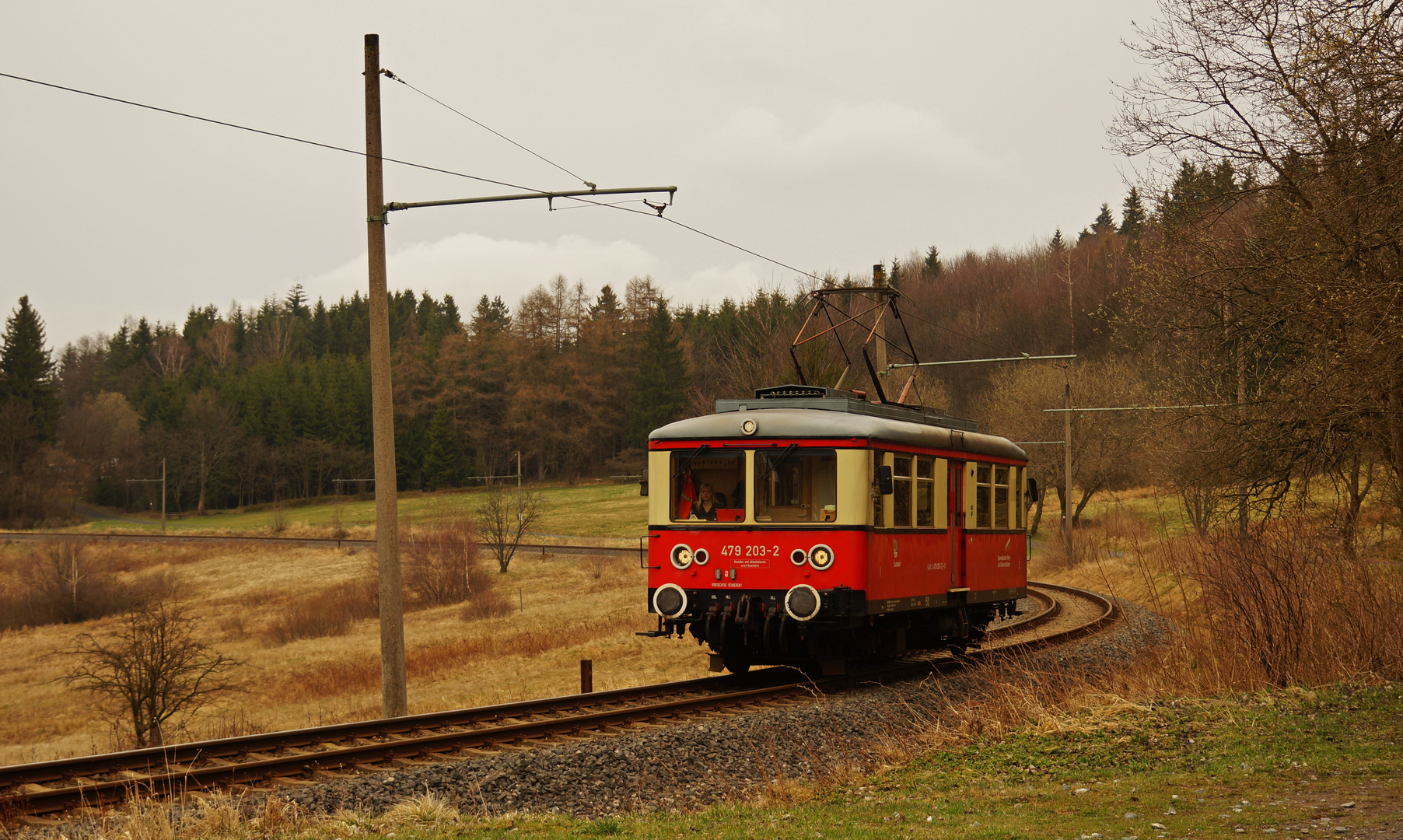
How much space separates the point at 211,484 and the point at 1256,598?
95248 millimetres

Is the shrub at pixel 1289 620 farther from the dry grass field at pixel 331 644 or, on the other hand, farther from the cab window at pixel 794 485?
the dry grass field at pixel 331 644

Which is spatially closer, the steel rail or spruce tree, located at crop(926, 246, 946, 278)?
the steel rail

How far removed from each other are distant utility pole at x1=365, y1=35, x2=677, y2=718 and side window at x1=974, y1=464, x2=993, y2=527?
230 inches

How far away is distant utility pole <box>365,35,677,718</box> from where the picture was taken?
41.7 ft

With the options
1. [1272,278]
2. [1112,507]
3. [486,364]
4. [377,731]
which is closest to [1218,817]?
[377,731]

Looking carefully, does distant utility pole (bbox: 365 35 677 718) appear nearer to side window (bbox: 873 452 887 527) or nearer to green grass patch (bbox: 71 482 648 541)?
side window (bbox: 873 452 887 527)

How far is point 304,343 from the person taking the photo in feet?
404

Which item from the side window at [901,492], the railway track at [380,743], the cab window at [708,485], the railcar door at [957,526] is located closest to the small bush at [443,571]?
the railway track at [380,743]

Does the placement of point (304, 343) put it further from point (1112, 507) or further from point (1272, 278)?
point (1272, 278)

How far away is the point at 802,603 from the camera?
12406 millimetres

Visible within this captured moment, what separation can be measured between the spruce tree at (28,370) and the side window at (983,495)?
86180 mm

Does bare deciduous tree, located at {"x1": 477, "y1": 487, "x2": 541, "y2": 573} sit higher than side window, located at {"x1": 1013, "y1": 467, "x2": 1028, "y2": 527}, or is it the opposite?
side window, located at {"x1": 1013, "y1": 467, "x2": 1028, "y2": 527}

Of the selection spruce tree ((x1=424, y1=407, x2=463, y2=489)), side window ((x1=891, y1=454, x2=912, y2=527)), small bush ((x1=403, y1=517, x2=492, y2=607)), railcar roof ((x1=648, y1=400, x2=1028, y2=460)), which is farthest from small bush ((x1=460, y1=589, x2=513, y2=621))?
spruce tree ((x1=424, y1=407, x2=463, y2=489))

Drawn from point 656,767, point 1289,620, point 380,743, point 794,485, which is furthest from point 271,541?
point 1289,620
